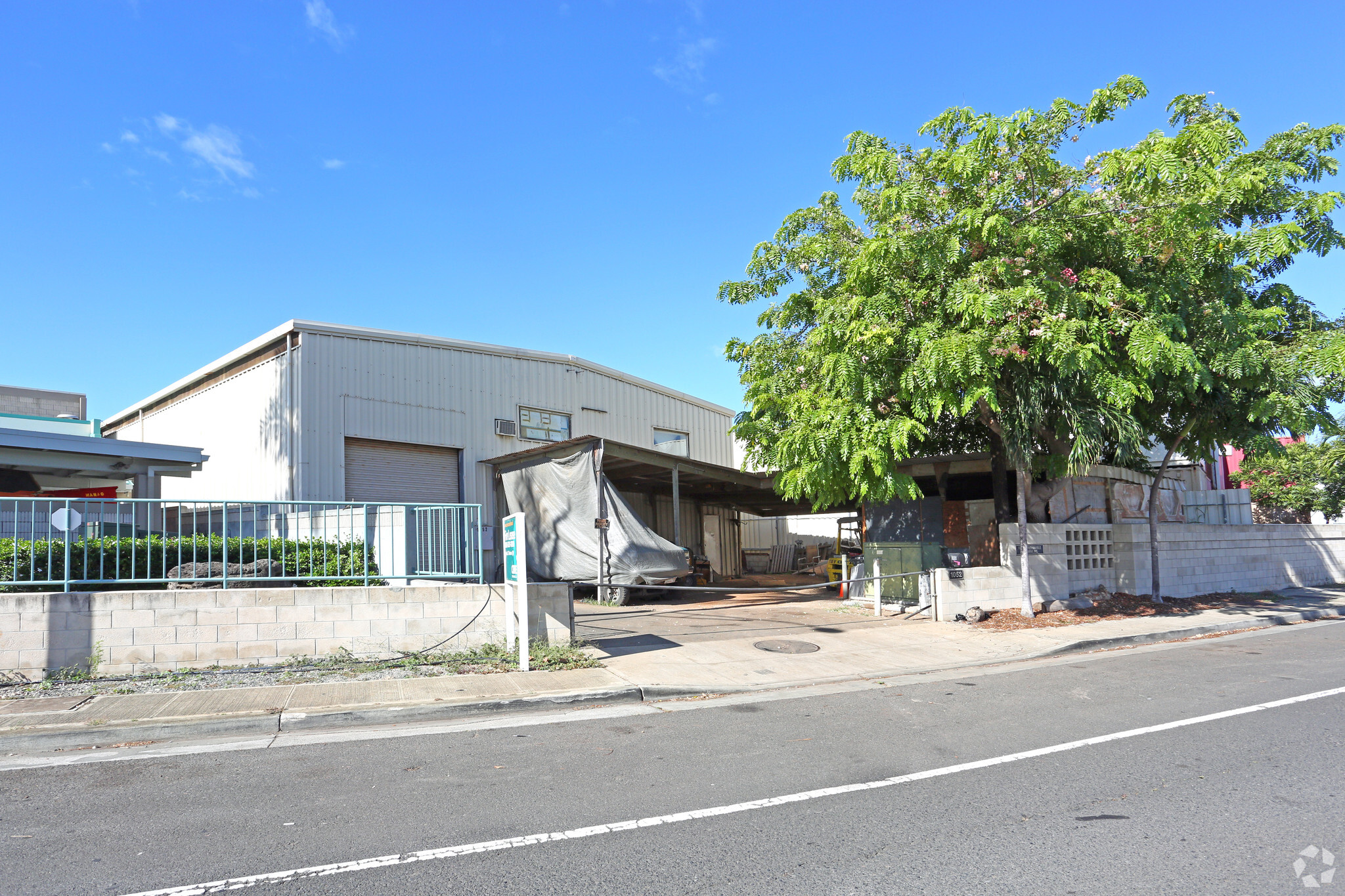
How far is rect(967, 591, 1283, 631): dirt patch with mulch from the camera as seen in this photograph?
1377 centimetres

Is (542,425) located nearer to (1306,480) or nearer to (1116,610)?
(1116,610)

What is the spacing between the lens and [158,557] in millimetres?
9398

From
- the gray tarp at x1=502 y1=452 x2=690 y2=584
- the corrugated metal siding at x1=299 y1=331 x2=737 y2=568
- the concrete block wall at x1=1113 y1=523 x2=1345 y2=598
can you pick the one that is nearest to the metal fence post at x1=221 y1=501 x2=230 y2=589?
the corrugated metal siding at x1=299 y1=331 x2=737 y2=568

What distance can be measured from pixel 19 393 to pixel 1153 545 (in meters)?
28.5

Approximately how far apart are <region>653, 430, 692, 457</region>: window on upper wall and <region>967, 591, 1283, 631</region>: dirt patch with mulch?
40.6ft

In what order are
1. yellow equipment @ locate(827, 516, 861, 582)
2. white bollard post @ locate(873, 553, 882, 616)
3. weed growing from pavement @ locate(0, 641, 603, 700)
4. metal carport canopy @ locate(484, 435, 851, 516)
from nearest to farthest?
weed growing from pavement @ locate(0, 641, 603, 700) < white bollard post @ locate(873, 553, 882, 616) < metal carport canopy @ locate(484, 435, 851, 516) < yellow equipment @ locate(827, 516, 861, 582)

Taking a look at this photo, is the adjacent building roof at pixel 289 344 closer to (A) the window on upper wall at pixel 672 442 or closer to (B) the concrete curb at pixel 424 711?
(A) the window on upper wall at pixel 672 442

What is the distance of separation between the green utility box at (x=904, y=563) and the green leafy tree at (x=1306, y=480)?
886 inches

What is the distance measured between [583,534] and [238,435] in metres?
8.46

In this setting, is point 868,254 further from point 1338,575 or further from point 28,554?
point 1338,575

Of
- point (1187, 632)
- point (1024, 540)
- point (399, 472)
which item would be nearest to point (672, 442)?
point (399, 472)

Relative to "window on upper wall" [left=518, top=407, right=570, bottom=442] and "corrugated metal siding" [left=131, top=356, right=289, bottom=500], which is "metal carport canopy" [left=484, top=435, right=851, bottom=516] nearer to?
"window on upper wall" [left=518, top=407, right=570, bottom=442]

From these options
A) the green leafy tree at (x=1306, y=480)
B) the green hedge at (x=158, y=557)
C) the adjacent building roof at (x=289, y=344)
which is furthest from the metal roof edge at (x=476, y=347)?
the green leafy tree at (x=1306, y=480)

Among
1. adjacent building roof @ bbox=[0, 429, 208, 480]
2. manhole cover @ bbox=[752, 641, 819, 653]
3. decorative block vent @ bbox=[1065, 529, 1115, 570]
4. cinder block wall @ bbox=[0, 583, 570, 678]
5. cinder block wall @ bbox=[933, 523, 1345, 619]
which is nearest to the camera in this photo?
cinder block wall @ bbox=[0, 583, 570, 678]
